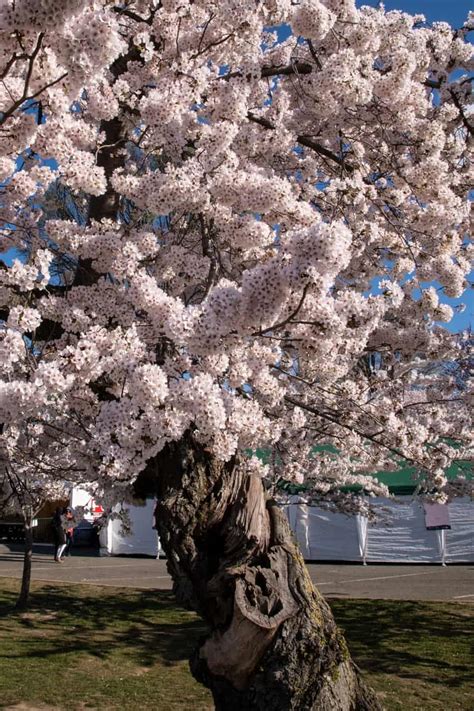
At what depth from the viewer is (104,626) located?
10953mm

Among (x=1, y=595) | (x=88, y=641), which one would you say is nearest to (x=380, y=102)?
(x=88, y=641)

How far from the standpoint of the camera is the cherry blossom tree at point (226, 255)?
155 inches

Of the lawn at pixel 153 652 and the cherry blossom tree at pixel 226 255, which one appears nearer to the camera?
the cherry blossom tree at pixel 226 255

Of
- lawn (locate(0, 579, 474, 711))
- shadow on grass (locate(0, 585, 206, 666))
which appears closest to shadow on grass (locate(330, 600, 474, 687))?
lawn (locate(0, 579, 474, 711))

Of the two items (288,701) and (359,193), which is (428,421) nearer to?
(359,193)

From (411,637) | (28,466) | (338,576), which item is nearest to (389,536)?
(338,576)

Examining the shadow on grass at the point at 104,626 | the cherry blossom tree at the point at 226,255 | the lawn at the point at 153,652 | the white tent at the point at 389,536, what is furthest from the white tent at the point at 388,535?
the cherry blossom tree at the point at 226,255

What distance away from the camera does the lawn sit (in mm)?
7012

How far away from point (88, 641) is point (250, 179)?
772 cm

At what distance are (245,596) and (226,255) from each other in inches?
127

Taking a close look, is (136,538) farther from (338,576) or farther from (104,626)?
(104,626)

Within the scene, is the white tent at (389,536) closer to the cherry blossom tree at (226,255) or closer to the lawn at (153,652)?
the lawn at (153,652)

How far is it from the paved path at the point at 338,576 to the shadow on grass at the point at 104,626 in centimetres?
260

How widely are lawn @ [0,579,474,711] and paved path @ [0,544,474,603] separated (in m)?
1.75
